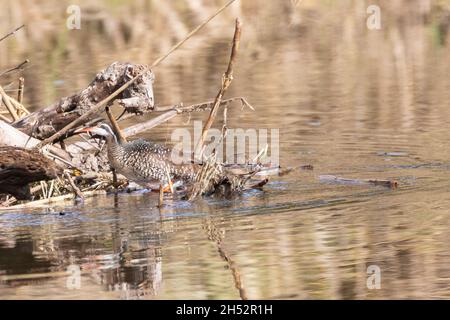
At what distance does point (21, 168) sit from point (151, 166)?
151 centimetres

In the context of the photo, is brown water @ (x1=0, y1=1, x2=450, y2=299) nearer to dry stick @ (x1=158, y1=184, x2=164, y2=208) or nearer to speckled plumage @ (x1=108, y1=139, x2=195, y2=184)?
dry stick @ (x1=158, y1=184, x2=164, y2=208)

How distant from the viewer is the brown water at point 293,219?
24.2 ft

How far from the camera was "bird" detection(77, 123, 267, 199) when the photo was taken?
404 inches

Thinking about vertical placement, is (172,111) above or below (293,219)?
above

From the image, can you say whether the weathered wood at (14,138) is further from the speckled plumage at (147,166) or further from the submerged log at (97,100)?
the speckled plumage at (147,166)

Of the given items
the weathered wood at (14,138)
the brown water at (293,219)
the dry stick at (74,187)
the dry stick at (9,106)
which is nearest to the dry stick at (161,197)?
the brown water at (293,219)

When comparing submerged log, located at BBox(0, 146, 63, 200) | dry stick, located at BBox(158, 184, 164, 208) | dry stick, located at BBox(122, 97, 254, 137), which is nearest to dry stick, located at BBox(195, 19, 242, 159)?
dry stick, located at BBox(122, 97, 254, 137)

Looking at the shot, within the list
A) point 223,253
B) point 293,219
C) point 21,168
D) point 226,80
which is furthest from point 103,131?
point 223,253

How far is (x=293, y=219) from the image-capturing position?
8945mm

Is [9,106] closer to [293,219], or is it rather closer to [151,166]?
[151,166]

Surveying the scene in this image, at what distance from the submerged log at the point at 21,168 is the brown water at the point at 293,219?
28 cm

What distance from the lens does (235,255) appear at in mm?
7973

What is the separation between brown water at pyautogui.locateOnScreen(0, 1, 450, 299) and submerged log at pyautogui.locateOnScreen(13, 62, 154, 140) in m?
0.81

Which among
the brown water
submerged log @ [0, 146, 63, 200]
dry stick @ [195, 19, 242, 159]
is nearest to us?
the brown water
